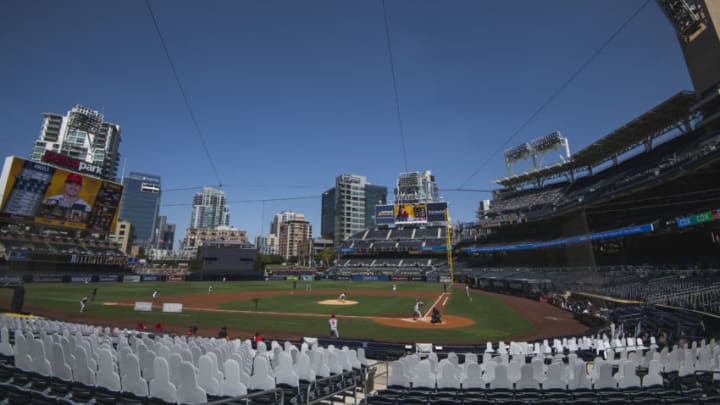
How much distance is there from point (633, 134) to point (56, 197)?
83.6 m

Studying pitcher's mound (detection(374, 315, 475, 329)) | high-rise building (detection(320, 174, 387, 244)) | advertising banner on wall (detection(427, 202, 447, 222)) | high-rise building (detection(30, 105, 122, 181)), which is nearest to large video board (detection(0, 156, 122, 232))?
pitcher's mound (detection(374, 315, 475, 329))

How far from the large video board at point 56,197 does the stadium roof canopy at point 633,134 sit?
7864cm

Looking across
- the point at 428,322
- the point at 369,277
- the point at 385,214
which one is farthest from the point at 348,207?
the point at 428,322

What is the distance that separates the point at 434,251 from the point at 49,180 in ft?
246

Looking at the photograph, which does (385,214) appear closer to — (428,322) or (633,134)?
(633,134)

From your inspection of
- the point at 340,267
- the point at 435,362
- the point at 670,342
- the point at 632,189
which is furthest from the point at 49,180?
the point at 632,189

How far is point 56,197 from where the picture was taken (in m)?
51.3

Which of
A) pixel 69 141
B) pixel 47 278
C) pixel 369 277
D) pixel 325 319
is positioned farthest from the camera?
pixel 69 141

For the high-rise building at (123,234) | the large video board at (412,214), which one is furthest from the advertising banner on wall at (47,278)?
the high-rise building at (123,234)

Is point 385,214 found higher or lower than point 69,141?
lower

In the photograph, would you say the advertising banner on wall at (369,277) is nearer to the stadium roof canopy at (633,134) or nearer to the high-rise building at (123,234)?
the stadium roof canopy at (633,134)

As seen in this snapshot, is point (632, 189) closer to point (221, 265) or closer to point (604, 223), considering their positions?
point (604, 223)

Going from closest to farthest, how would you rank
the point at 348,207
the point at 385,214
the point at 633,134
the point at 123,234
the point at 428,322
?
the point at 428,322 < the point at 633,134 < the point at 385,214 < the point at 123,234 < the point at 348,207

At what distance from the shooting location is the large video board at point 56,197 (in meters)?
46.0
